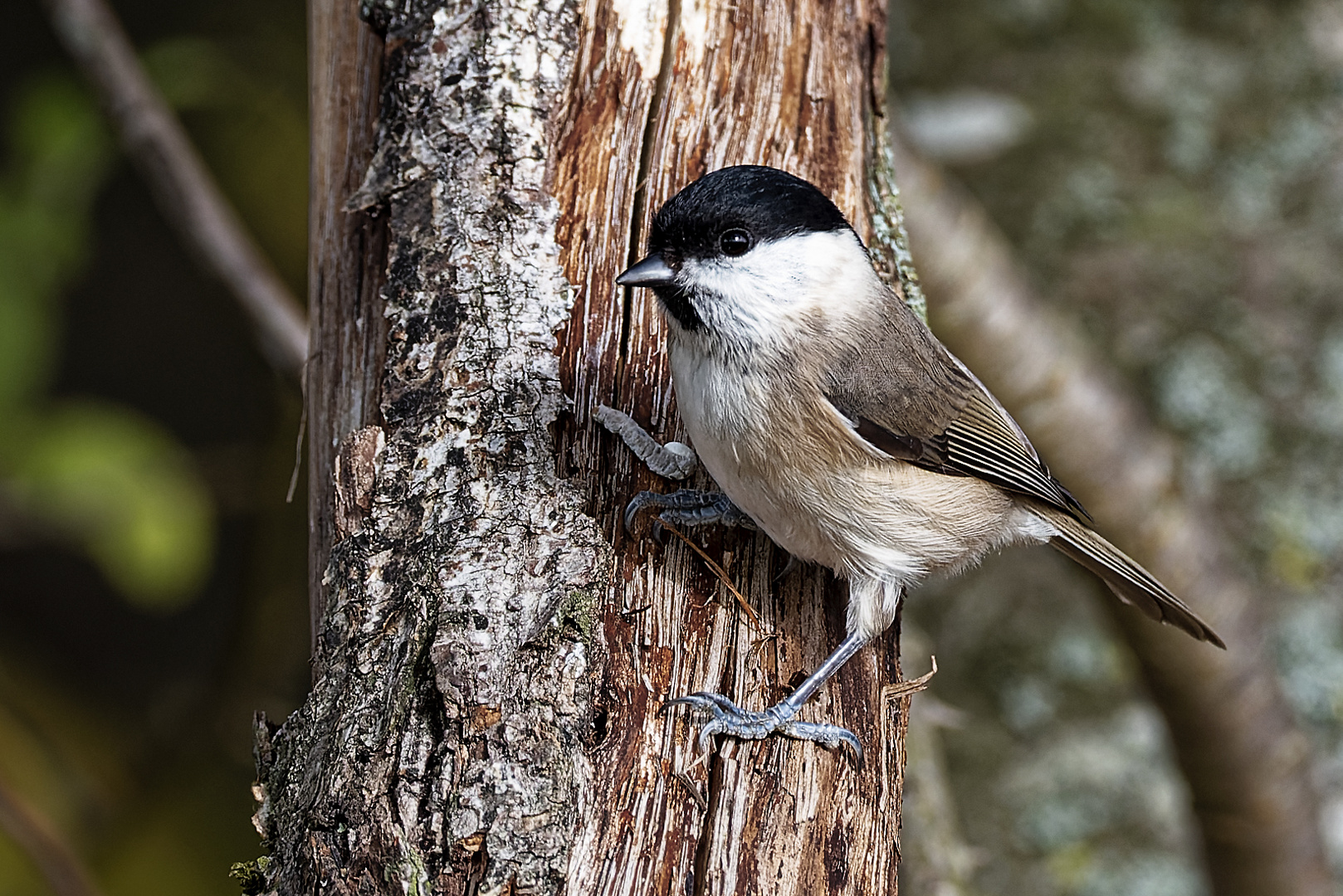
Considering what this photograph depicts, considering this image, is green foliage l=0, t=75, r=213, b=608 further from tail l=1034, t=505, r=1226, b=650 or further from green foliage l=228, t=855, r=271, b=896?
tail l=1034, t=505, r=1226, b=650

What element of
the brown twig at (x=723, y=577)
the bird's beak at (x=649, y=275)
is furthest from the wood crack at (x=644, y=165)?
the brown twig at (x=723, y=577)

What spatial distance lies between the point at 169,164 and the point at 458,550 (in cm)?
202

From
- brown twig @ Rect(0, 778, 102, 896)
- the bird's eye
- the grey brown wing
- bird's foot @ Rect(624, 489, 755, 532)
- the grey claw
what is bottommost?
brown twig @ Rect(0, 778, 102, 896)

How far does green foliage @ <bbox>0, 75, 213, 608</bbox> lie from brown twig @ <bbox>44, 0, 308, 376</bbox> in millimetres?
193

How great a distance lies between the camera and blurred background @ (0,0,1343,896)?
2996mm

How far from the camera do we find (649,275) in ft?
5.28

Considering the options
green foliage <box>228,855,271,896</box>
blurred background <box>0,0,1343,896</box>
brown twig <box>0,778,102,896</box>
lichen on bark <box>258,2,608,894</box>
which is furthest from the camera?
blurred background <box>0,0,1343,896</box>

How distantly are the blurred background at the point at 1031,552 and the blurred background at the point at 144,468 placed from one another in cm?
1

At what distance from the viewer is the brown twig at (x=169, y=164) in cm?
284

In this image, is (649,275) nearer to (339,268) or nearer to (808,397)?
(808,397)

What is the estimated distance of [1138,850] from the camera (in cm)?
305

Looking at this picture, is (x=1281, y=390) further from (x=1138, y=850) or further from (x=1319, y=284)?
(x=1138, y=850)

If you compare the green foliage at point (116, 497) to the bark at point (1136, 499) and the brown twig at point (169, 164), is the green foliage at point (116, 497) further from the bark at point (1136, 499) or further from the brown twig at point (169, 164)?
the bark at point (1136, 499)

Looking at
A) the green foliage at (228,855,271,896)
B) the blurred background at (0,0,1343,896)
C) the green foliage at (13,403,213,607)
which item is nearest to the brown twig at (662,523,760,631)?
the green foliage at (228,855,271,896)
